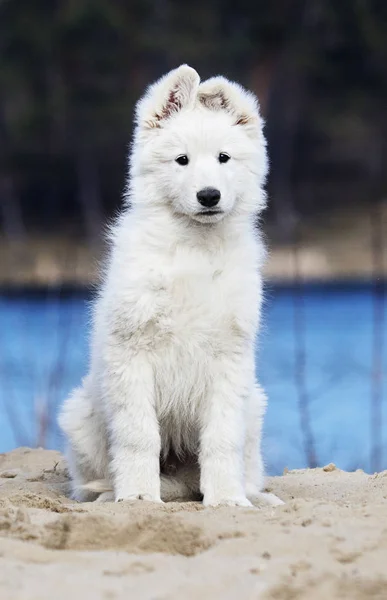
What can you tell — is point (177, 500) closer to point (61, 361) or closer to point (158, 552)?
point (158, 552)

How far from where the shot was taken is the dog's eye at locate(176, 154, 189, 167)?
497 cm

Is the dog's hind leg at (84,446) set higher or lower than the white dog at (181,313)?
lower

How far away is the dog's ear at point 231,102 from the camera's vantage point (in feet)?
16.8

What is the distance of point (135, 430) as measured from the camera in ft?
15.8

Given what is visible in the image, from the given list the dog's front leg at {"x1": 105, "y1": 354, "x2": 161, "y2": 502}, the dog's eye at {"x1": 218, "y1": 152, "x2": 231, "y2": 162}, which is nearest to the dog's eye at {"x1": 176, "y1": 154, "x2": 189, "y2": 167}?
the dog's eye at {"x1": 218, "y1": 152, "x2": 231, "y2": 162}

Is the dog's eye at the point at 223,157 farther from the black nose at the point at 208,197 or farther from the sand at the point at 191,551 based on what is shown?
the sand at the point at 191,551

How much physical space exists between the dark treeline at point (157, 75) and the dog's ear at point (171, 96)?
51.3ft

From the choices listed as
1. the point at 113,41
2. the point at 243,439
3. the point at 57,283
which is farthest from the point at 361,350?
the point at 113,41

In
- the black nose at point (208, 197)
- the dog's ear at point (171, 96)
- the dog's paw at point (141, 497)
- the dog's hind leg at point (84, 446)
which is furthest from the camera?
the dog's hind leg at point (84, 446)

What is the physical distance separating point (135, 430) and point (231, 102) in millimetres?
1651

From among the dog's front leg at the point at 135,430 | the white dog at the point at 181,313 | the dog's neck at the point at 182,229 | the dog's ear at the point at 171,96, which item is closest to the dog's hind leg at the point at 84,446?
the white dog at the point at 181,313

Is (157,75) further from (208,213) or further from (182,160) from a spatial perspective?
(208,213)

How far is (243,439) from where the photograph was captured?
4988 millimetres

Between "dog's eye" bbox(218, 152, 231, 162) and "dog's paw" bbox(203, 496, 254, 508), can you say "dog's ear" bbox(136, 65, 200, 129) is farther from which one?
"dog's paw" bbox(203, 496, 254, 508)
